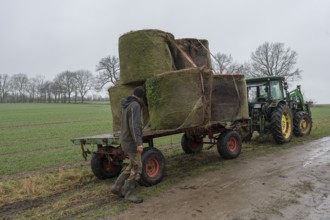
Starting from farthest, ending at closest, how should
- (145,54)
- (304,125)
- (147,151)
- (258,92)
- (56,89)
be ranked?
(56,89)
(304,125)
(258,92)
(145,54)
(147,151)

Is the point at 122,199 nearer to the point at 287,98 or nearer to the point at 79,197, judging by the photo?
the point at 79,197

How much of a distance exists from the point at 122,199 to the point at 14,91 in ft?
360

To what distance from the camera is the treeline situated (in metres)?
92.6

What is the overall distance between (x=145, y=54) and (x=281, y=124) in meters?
5.93

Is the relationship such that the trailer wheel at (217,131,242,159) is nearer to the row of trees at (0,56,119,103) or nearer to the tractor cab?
the tractor cab

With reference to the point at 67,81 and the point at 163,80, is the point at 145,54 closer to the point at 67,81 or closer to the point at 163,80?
the point at 163,80

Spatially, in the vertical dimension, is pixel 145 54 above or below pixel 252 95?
above

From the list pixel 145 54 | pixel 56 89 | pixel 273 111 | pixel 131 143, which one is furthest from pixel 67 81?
pixel 131 143

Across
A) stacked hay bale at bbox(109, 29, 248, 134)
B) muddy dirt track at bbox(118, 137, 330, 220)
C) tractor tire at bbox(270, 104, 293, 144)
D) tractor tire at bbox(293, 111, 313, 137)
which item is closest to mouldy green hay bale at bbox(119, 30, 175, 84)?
stacked hay bale at bbox(109, 29, 248, 134)

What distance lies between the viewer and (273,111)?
11516 mm

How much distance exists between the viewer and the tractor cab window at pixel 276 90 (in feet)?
39.7

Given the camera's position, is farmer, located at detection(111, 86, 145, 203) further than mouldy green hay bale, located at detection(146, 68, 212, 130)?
No

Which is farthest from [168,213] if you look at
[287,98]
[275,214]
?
[287,98]

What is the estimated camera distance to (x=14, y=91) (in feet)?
349
